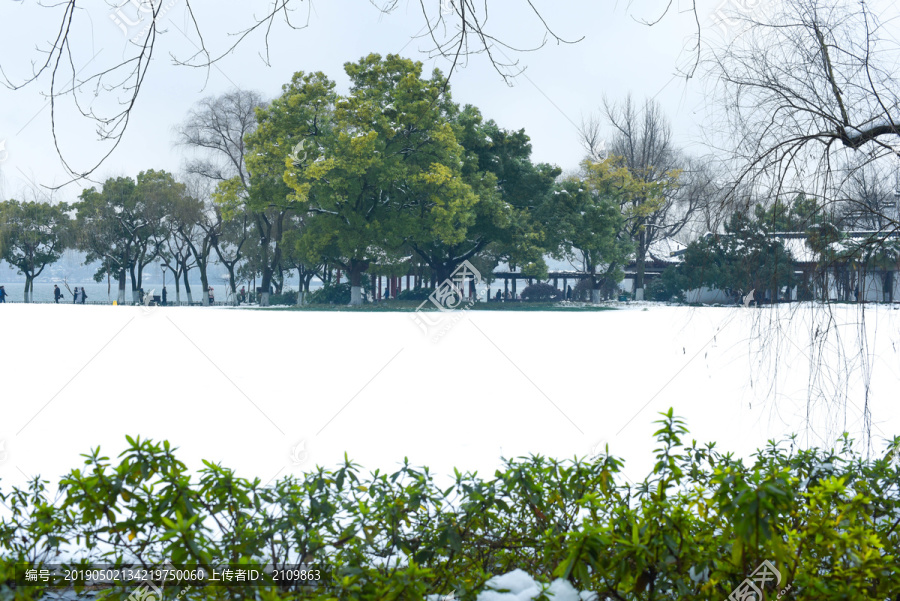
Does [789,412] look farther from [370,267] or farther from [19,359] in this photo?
[370,267]

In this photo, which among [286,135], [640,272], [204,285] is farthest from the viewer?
[640,272]

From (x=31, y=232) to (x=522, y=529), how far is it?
150 ft

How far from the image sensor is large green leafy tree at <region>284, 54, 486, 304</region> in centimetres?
2542

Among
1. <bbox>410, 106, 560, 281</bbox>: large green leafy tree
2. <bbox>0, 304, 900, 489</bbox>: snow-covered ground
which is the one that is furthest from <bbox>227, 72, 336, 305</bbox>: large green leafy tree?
<bbox>0, 304, 900, 489</bbox>: snow-covered ground

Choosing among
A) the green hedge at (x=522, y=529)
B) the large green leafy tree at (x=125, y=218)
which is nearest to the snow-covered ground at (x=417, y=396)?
the green hedge at (x=522, y=529)

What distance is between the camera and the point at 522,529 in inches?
89.0

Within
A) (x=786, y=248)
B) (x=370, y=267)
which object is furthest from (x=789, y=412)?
Answer: (x=370, y=267)

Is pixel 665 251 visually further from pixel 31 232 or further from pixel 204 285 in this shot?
pixel 31 232

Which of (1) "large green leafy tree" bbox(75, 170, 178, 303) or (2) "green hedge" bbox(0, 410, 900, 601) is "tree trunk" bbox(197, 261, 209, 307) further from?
(2) "green hedge" bbox(0, 410, 900, 601)

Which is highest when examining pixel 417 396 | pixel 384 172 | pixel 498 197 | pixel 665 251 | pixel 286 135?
pixel 286 135

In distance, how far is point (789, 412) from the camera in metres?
6.30

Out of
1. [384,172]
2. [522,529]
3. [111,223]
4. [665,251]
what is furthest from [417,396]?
[665,251]

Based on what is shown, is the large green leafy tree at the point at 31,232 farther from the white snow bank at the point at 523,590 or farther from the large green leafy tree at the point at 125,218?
the white snow bank at the point at 523,590

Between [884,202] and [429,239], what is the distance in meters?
23.9
